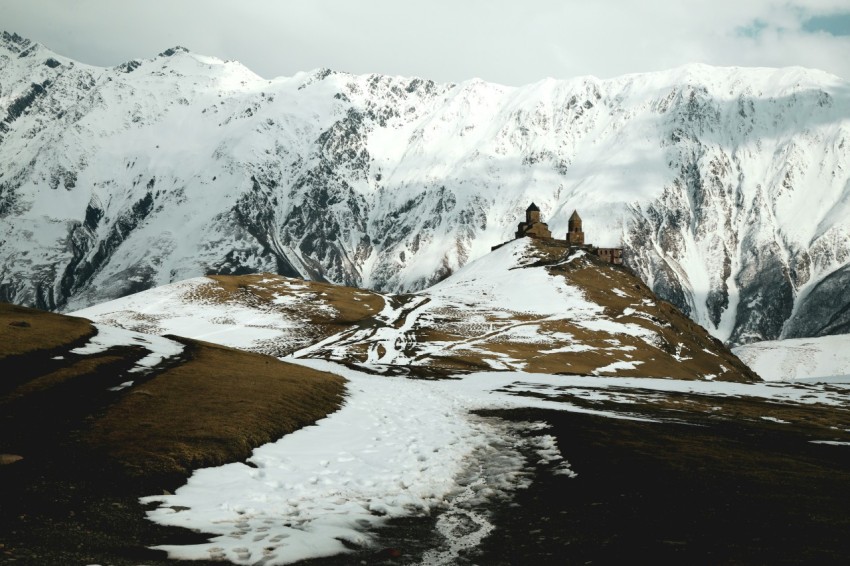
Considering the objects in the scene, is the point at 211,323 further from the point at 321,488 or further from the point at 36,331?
the point at 321,488

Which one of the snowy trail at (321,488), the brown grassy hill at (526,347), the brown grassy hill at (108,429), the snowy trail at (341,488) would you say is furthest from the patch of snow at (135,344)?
the brown grassy hill at (526,347)

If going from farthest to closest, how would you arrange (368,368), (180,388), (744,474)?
1. (368,368)
2. (180,388)
3. (744,474)

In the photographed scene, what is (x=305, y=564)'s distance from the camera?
14.0m

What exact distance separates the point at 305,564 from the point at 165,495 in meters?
6.92

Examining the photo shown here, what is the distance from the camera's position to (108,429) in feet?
84.3

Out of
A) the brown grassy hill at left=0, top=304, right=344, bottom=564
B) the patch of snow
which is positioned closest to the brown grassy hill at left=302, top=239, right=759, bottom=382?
the patch of snow

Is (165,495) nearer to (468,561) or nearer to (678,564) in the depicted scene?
(468,561)

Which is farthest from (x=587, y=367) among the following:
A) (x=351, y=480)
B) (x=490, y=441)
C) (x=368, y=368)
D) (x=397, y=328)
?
(x=351, y=480)

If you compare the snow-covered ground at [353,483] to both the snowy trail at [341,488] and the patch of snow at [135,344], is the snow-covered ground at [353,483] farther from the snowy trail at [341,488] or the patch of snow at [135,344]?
the patch of snow at [135,344]

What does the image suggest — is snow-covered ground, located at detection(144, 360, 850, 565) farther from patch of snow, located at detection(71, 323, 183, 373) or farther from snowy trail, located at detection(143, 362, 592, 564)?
patch of snow, located at detection(71, 323, 183, 373)

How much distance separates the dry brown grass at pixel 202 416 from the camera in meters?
23.0

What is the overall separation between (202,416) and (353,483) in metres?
10.8

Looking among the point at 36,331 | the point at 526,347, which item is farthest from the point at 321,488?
the point at 526,347

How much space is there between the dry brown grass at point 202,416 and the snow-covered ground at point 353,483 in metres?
1.08
